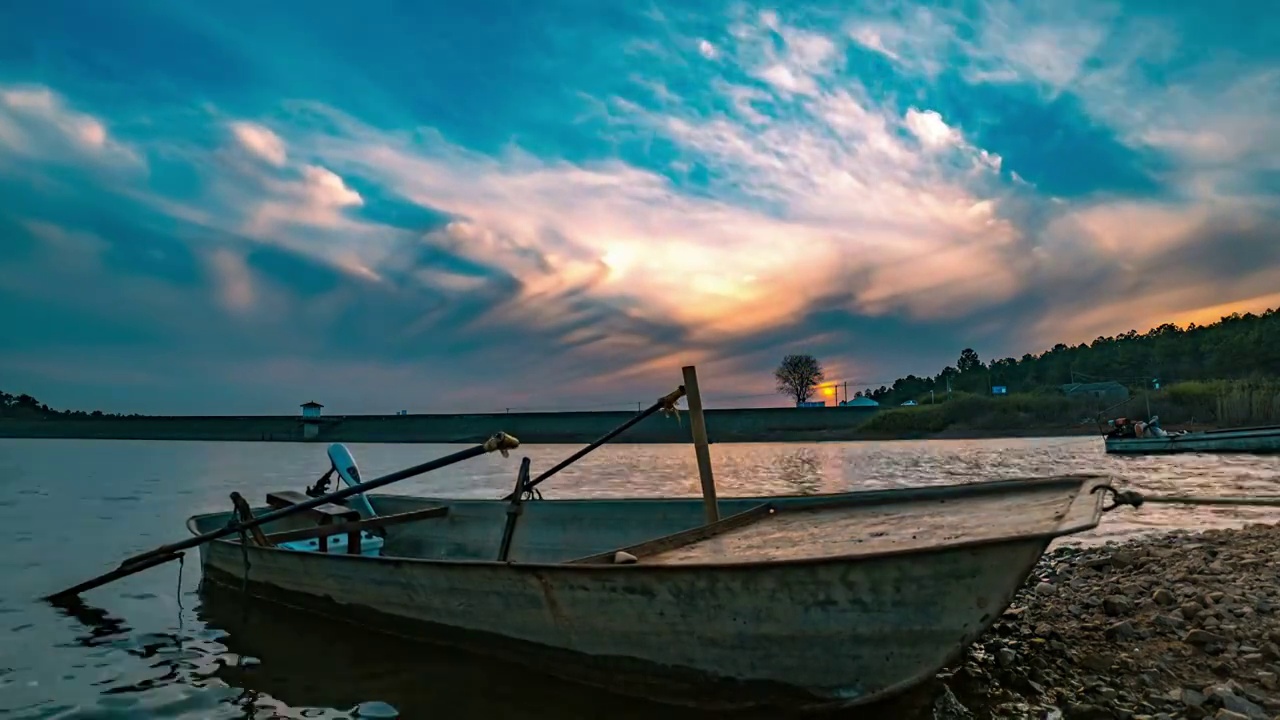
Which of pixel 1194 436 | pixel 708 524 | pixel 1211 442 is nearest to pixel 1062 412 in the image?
pixel 1211 442

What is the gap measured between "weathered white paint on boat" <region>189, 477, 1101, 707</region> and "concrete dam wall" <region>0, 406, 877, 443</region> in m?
72.4

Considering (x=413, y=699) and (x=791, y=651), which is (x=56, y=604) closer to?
(x=413, y=699)

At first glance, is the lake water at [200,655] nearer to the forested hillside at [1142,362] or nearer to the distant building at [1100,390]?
the distant building at [1100,390]

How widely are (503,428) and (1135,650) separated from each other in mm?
102430

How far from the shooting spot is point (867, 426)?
269 ft

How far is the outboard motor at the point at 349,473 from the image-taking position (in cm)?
1212

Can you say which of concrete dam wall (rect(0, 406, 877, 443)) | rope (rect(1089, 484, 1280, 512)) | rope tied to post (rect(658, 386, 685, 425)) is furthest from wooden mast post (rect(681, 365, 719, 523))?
concrete dam wall (rect(0, 406, 877, 443))

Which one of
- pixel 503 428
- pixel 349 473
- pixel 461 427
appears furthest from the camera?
pixel 461 427

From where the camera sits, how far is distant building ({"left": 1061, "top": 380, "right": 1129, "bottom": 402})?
78.0 metres

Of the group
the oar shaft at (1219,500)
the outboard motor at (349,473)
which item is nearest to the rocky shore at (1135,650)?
the oar shaft at (1219,500)

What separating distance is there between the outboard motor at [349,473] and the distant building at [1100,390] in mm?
81783

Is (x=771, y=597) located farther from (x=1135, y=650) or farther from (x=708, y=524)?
(x=1135, y=650)

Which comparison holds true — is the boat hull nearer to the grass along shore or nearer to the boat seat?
the boat seat

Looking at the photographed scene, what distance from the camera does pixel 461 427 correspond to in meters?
108
